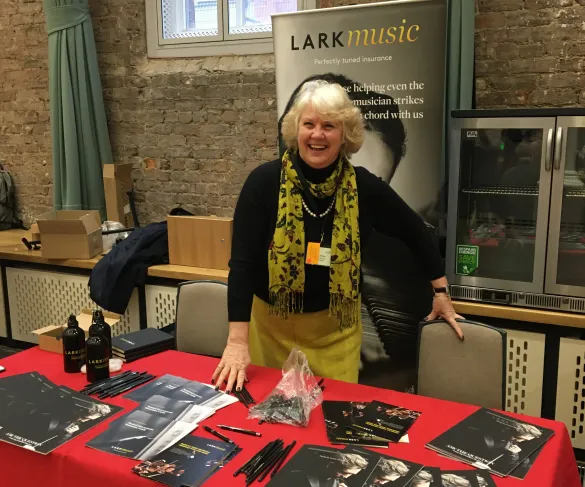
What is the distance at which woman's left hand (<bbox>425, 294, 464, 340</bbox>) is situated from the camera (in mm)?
2047

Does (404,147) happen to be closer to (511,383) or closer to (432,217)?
(432,217)

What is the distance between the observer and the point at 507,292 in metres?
2.74

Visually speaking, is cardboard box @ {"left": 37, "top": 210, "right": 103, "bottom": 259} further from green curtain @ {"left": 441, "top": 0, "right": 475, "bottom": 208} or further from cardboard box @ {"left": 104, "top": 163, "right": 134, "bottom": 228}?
green curtain @ {"left": 441, "top": 0, "right": 475, "bottom": 208}

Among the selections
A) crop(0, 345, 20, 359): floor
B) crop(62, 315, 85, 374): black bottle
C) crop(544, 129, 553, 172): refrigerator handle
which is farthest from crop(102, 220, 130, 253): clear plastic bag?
crop(544, 129, 553, 172): refrigerator handle

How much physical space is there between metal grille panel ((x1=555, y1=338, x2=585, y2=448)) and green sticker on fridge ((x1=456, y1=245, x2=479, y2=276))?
51 cm

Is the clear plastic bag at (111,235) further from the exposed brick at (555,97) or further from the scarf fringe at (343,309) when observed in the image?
the exposed brick at (555,97)

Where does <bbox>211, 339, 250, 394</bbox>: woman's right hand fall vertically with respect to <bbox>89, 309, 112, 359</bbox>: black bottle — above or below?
below

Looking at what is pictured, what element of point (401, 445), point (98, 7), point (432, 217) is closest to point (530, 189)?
point (432, 217)

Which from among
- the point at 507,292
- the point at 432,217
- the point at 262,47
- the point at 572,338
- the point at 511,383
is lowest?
the point at 511,383

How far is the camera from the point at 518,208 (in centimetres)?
290

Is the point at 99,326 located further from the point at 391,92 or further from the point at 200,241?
the point at 391,92

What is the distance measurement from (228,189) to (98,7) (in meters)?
1.59

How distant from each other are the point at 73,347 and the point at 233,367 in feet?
1.74

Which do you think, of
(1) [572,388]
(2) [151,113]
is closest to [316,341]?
(1) [572,388]
